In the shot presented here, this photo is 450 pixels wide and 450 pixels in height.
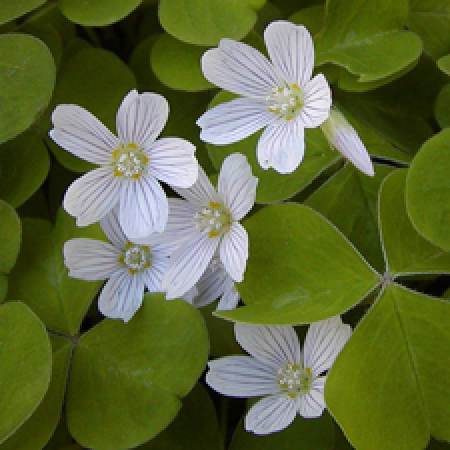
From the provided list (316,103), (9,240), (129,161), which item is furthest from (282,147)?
(9,240)

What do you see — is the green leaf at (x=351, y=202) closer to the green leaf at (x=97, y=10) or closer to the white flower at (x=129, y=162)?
the white flower at (x=129, y=162)

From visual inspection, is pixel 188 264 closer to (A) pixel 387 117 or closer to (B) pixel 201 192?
(B) pixel 201 192

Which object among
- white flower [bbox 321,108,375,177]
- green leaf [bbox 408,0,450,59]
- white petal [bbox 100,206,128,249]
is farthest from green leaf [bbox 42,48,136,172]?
green leaf [bbox 408,0,450,59]

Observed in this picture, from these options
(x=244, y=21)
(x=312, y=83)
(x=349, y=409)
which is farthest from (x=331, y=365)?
(x=244, y=21)

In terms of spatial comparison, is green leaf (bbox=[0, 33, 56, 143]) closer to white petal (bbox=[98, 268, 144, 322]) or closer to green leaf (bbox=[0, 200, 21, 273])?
green leaf (bbox=[0, 200, 21, 273])

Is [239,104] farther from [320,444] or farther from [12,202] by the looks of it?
[320,444]

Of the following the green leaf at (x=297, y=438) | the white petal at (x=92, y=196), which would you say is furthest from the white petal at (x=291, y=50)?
the green leaf at (x=297, y=438)
